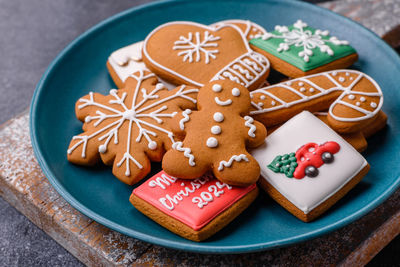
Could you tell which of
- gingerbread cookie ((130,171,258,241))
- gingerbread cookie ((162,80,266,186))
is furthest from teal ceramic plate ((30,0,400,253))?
gingerbread cookie ((162,80,266,186))

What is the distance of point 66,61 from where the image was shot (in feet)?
4.79

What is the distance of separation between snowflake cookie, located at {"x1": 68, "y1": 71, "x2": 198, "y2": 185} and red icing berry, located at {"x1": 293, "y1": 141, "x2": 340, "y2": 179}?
34cm

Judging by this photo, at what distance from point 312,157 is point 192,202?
1.08 ft

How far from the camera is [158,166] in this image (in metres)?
1.19

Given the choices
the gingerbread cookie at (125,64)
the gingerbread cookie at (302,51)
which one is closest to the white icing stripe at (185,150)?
the gingerbread cookie at (125,64)

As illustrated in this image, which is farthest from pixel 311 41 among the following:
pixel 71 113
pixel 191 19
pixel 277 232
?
pixel 71 113

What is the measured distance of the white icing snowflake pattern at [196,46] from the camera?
1.30 meters

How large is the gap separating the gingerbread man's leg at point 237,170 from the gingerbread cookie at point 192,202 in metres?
0.04

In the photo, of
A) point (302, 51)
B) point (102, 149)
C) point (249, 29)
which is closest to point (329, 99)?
point (302, 51)

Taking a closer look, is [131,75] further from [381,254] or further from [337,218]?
[381,254]

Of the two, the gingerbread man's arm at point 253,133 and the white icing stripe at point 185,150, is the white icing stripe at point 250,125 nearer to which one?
the gingerbread man's arm at point 253,133

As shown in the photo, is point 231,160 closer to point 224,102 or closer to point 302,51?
point 224,102

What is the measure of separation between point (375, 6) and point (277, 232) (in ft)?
4.44

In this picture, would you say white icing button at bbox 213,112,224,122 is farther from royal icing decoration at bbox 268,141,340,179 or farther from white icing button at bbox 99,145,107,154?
white icing button at bbox 99,145,107,154
